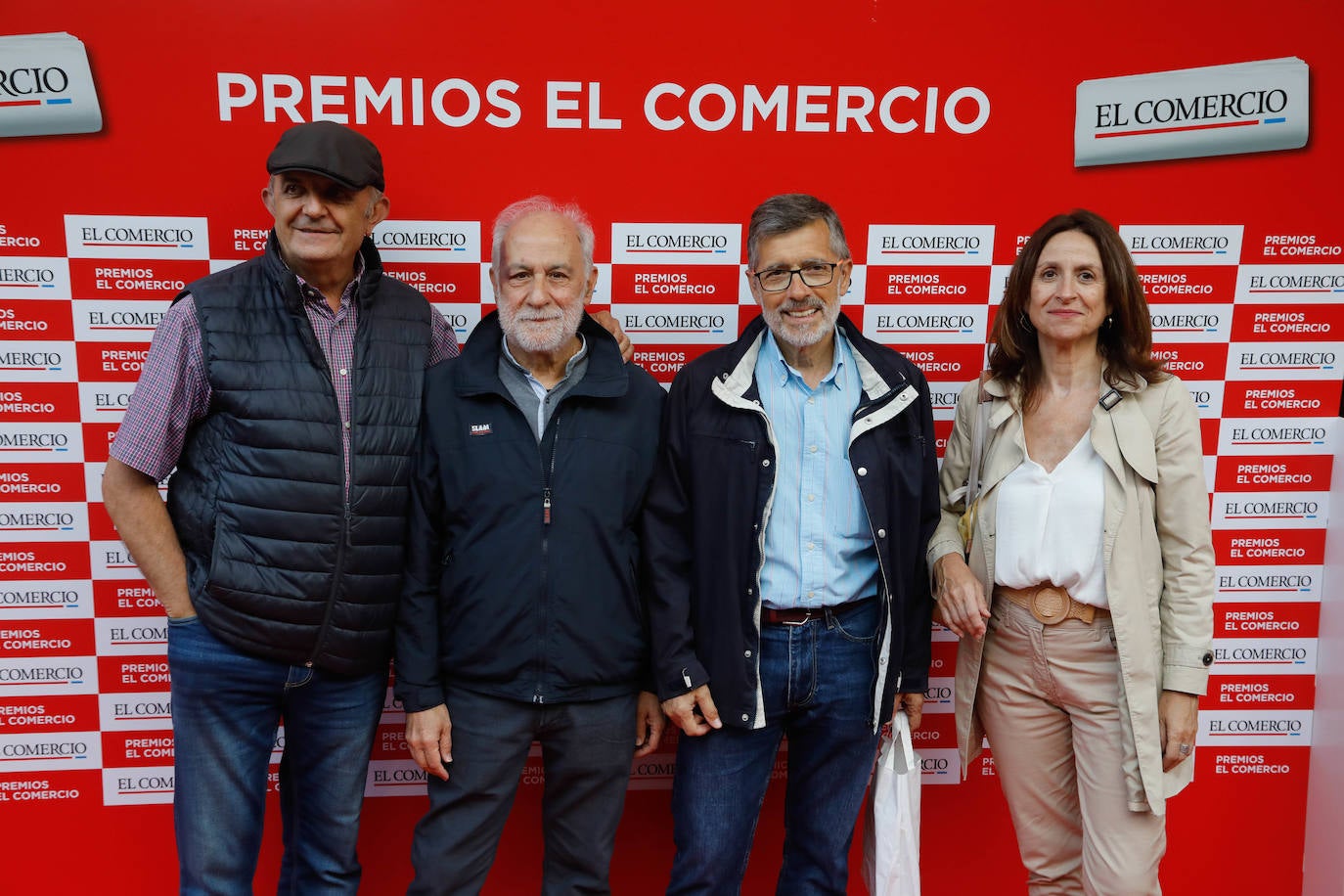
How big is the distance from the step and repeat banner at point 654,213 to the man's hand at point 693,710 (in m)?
0.75

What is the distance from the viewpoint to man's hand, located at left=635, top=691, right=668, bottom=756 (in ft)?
6.72

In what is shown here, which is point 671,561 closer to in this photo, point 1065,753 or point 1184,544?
point 1065,753

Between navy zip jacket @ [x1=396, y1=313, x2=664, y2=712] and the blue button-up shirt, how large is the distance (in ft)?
1.08

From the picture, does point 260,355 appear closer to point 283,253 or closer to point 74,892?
point 283,253

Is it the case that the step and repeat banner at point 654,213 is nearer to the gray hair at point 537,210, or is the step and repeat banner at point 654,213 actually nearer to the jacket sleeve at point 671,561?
the gray hair at point 537,210

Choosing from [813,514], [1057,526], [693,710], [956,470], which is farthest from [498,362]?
[1057,526]

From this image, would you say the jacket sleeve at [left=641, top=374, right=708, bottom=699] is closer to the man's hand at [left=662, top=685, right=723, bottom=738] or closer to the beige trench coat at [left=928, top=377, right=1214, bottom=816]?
the man's hand at [left=662, top=685, right=723, bottom=738]

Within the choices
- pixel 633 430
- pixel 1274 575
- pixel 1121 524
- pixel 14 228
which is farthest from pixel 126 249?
pixel 1274 575

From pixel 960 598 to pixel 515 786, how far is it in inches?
44.9

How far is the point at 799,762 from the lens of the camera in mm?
2127


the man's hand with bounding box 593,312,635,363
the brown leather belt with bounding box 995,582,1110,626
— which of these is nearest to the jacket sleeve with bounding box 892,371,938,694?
the brown leather belt with bounding box 995,582,1110,626

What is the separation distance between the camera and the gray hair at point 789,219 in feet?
6.40

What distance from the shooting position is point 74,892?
99.8 inches

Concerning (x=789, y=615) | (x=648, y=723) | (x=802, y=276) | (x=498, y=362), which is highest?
(x=802, y=276)
